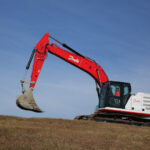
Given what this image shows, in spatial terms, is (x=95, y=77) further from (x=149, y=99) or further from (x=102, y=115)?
(x=149, y=99)

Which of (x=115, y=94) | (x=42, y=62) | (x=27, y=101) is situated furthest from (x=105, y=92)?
(x=27, y=101)

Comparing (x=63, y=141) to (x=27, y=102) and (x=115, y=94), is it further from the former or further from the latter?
(x=115, y=94)

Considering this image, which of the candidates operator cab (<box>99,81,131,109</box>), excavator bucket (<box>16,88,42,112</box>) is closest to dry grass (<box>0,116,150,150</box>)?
excavator bucket (<box>16,88,42,112</box>)

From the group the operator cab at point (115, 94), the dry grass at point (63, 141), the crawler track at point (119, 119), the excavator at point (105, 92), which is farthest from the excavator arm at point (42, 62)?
the dry grass at point (63, 141)

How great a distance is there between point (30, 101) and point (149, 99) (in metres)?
8.49

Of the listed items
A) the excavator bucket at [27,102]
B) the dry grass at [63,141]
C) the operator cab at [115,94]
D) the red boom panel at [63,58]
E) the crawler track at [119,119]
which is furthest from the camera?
the crawler track at [119,119]

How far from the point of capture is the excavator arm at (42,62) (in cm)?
1509

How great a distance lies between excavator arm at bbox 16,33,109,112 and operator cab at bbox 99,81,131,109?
1.17m

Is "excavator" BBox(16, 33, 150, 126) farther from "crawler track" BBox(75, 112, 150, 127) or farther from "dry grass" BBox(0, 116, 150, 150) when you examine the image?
"dry grass" BBox(0, 116, 150, 150)

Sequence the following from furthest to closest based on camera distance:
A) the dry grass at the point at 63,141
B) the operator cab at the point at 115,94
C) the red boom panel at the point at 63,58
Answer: the operator cab at the point at 115,94 < the red boom panel at the point at 63,58 < the dry grass at the point at 63,141

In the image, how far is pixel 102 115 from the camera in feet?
59.1

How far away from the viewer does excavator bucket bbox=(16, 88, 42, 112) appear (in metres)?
14.9

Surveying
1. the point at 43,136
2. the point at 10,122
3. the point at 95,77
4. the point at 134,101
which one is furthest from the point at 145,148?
the point at 95,77

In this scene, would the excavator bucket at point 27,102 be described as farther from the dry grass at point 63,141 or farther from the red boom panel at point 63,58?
the dry grass at point 63,141
